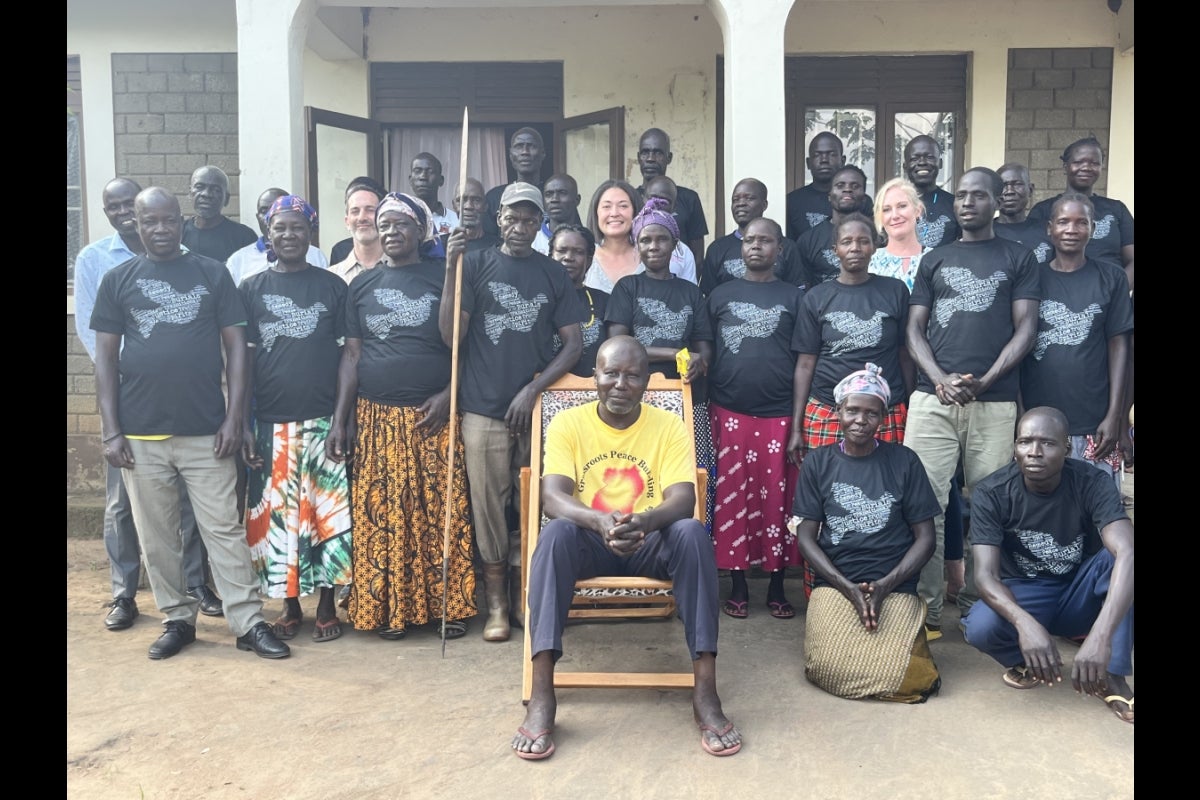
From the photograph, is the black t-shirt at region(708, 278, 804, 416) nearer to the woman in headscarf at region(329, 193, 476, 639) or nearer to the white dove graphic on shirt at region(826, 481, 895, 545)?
the white dove graphic on shirt at region(826, 481, 895, 545)

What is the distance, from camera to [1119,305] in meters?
4.05

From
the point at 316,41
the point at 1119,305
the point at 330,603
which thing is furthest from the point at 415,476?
the point at 316,41

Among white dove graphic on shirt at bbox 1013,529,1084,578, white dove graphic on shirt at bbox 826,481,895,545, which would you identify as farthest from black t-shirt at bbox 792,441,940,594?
white dove graphic on shirt at bbox 1013,529,1084,578

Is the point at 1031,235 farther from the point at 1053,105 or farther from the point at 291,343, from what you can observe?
the point at 291,343

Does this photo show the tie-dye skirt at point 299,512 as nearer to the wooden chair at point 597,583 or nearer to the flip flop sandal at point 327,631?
the flip flop sandal at point 327,631

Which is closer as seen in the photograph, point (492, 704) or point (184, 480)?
point (492, 704)

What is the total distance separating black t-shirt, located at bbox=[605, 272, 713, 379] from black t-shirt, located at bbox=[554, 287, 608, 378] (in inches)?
3.6

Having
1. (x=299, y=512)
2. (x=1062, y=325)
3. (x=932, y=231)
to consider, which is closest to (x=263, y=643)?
(x=299, y=512)

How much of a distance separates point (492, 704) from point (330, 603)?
114 cm

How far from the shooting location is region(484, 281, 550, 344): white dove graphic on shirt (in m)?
4.16
